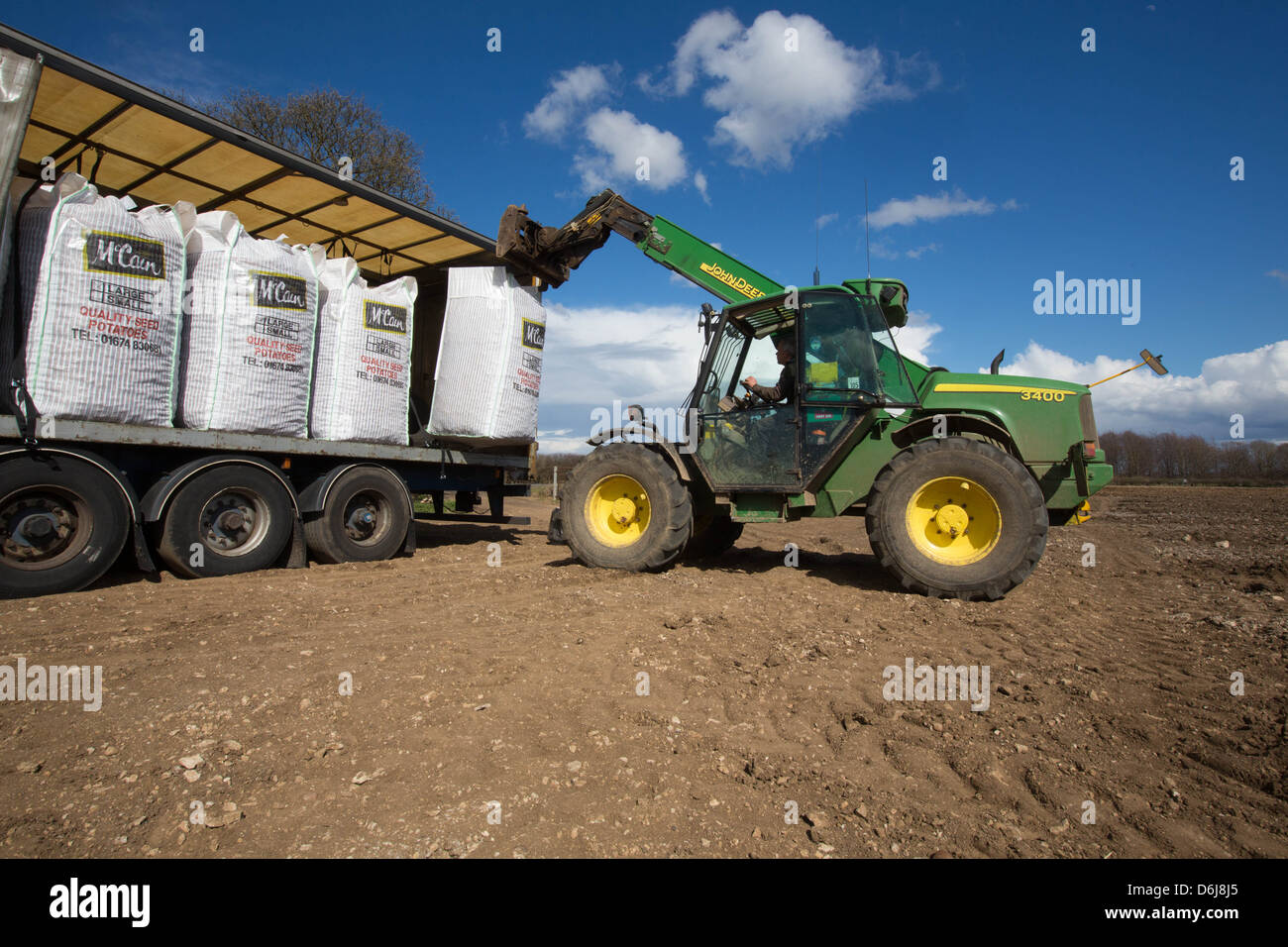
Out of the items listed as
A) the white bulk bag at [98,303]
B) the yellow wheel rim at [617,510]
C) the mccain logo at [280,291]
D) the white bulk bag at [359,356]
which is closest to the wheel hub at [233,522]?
the white bulk bag at [98,303]

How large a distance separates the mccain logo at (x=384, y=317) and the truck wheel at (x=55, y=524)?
A: 2.65 m

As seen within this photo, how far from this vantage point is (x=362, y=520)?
6992 millimetres

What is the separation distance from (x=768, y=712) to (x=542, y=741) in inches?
40.5

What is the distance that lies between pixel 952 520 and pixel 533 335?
4.67 m

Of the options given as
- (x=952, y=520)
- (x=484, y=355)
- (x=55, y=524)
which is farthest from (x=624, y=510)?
(x=55, y=524)

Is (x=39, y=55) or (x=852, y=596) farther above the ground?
(x=39, y=55)

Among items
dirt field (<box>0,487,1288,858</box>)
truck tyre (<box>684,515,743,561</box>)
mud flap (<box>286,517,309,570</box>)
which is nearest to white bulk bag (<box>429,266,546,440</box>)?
mud flap (<box>286,517,309,570</box>)

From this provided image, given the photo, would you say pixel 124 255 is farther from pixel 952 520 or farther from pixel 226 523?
pixel 952 520

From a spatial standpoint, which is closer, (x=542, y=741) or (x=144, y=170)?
(x=542, y=741)

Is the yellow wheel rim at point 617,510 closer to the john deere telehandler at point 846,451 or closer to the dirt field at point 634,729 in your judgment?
the john deere telehandler at point 846,451
